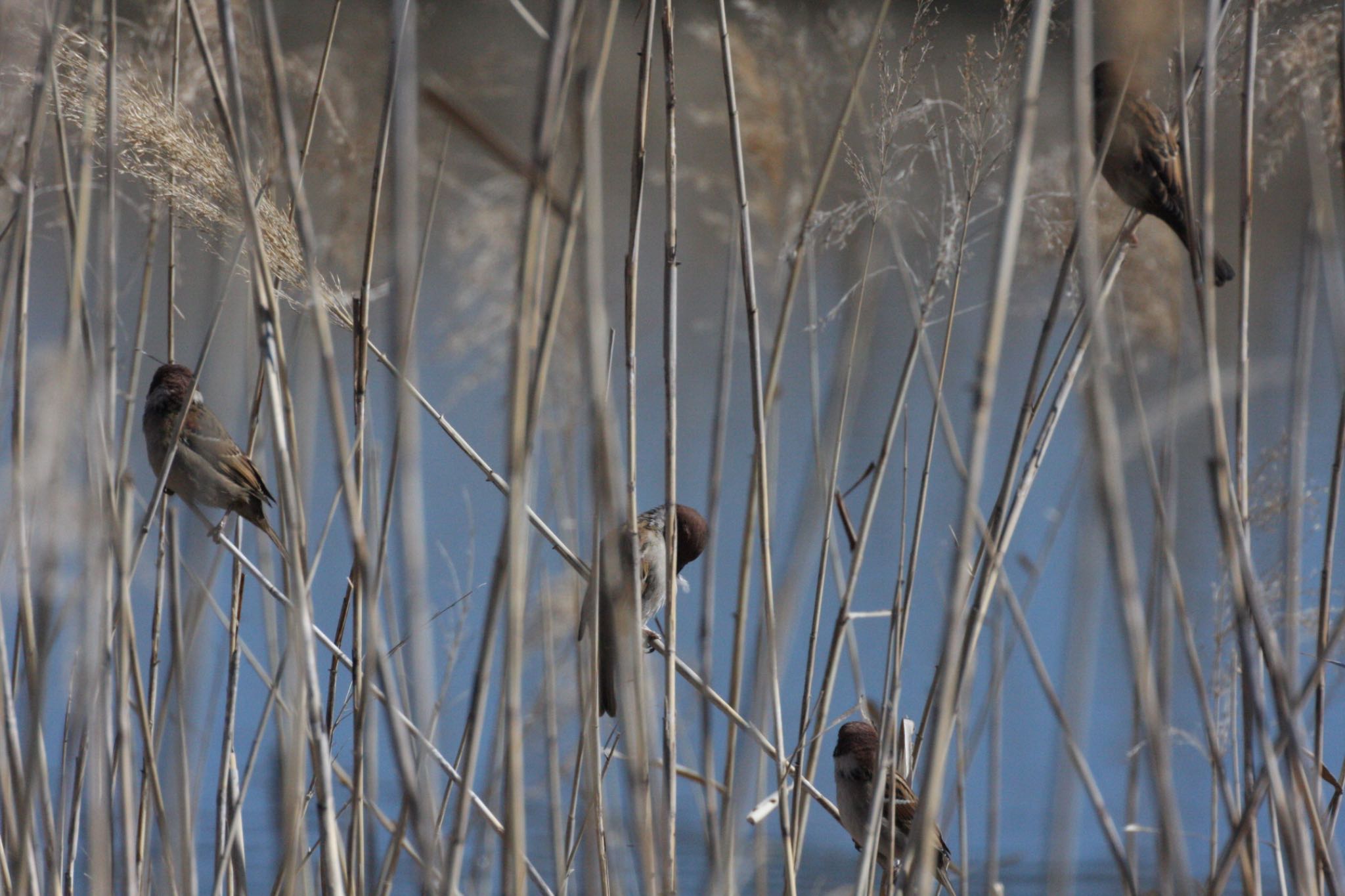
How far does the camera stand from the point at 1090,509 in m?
1.46

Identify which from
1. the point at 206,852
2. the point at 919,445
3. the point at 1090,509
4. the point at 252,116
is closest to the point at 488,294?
the point at 252,116

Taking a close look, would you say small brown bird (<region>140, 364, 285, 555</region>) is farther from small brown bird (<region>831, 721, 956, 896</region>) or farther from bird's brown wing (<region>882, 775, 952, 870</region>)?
small brown bird (<region>831, 721, 956, 896</region>)

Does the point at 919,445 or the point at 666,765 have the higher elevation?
the point at 919,445

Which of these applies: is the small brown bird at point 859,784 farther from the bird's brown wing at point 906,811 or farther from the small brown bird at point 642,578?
the small brown bird at point 642,578

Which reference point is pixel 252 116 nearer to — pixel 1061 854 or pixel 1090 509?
pixel 1090 509

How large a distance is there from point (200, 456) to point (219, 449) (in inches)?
4.2

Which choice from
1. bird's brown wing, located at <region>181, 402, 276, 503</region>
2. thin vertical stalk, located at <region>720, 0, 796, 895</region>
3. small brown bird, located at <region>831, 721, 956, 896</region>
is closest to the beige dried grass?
bird's brown wing, located at <region>181, 402, 276, 503</region>

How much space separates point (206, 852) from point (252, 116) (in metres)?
2.47

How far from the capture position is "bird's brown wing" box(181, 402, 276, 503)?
2393 mm

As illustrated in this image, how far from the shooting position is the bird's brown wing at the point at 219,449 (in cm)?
239

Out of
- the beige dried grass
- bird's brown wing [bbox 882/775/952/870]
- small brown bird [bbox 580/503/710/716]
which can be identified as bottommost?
bird's brown wing [bbox 882/775/952/870]

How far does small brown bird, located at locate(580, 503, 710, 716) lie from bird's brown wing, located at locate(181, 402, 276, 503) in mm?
722

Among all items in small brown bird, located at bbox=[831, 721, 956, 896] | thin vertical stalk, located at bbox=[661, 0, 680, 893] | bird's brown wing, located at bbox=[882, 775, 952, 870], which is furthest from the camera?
small brown bird, located at bbox=[831, 721, 956, 896]

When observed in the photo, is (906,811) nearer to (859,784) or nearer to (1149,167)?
(859,784)
